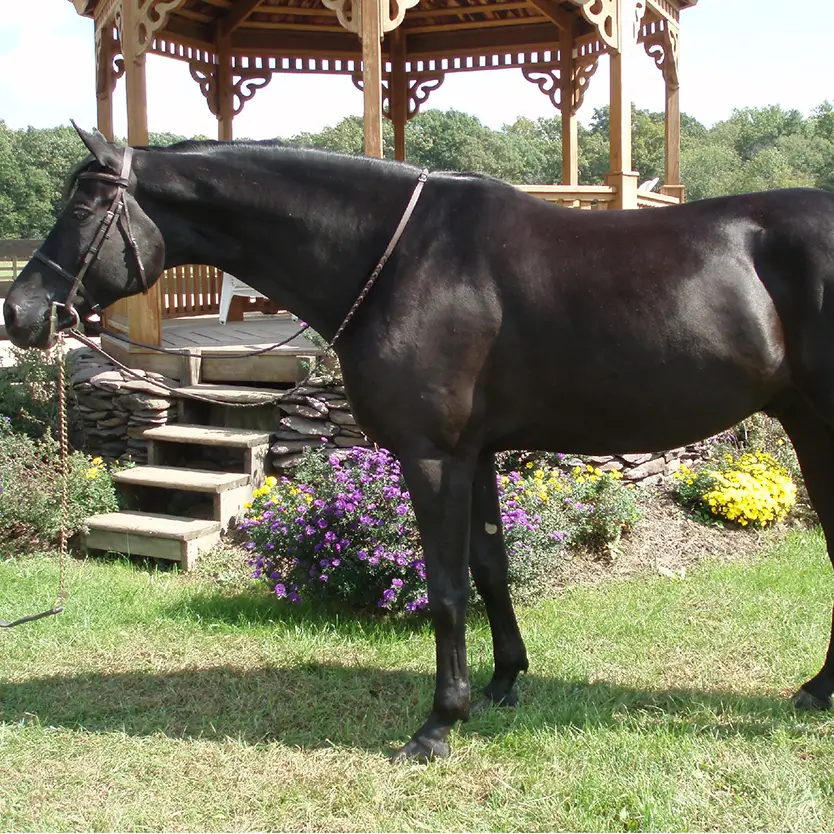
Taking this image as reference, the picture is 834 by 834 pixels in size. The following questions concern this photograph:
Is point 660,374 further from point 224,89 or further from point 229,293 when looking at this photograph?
point 224,89

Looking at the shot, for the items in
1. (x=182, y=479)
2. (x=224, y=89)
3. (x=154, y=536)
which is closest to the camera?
(x=154, y=536)

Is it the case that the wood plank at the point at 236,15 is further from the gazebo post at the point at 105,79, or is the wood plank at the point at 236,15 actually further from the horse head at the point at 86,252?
the horse head at the point at 86,252

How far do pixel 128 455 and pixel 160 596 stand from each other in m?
1.99

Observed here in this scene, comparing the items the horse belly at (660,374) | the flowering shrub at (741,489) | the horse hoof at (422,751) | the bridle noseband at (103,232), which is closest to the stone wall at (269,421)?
the flowering shrub at (741,489)

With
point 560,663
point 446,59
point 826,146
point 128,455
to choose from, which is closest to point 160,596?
point 128,455

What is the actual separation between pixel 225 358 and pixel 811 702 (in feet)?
13.5

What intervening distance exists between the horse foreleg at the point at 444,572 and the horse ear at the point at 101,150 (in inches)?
59.3

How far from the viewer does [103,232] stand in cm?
309

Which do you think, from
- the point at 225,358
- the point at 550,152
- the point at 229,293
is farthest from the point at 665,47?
the point at 550,152

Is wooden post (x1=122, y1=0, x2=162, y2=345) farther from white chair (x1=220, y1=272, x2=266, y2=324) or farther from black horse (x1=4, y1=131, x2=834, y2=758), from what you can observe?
black horse (x1=4, y1=131, x2=834, y2=758)

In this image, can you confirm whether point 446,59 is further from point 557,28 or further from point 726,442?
point 726,442

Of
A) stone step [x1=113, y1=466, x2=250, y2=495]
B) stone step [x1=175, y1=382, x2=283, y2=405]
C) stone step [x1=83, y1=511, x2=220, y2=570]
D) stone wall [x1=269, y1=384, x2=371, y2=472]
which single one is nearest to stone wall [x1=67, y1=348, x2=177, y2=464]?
stone step [x1=175, y1=382, x2=283, y2=405]

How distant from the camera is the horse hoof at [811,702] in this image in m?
3.54

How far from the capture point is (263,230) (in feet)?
10.7
